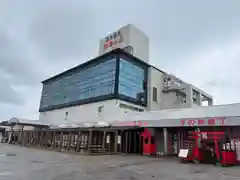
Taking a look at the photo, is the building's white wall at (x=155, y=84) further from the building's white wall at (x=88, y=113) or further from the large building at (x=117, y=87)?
the building's white wall at (x=88, y=113)

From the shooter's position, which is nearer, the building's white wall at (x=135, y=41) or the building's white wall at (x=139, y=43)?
the building's white wall at (x=135, y=41)

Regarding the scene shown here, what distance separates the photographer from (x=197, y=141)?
12.8 m

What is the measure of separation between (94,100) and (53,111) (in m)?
14.2

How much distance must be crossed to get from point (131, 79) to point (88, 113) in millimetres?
8248

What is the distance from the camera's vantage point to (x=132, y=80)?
110 feet

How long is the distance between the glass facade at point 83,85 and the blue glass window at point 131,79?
1.16 m

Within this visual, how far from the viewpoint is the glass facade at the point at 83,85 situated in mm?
32062

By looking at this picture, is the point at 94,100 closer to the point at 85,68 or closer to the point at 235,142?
the point at 85,68

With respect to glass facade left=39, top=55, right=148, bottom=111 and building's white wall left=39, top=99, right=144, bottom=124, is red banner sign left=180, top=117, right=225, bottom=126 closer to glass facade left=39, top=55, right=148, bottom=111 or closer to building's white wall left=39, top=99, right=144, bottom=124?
building's white wall left=39, top=99, right=144, bottom=124

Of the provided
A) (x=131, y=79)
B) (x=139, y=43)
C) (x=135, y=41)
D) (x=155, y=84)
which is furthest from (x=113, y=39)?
(x=155, y=84)

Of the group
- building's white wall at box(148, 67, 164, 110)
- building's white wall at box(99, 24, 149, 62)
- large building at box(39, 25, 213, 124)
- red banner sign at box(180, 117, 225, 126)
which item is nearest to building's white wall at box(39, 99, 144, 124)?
large building at box(39, 25, 213, 124)

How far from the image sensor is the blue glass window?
103 ft

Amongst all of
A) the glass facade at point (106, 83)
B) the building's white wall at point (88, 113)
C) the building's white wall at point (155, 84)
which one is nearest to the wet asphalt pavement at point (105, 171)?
the building's white wall at point (88, 113)

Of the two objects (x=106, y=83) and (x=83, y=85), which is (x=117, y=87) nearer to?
(x=106, y=83)
